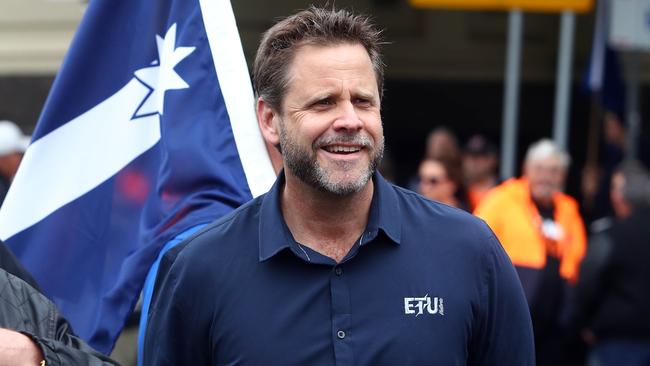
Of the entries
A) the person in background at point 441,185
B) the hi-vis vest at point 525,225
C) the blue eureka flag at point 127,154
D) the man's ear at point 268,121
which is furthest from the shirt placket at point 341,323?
the person in background at point 441,185

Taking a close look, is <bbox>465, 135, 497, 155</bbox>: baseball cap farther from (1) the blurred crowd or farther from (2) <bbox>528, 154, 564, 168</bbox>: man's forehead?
(2) <bbox>528, 154, 564, 168</bbox>: man's forehead

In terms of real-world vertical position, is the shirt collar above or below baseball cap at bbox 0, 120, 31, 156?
above

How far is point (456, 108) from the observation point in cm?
1421

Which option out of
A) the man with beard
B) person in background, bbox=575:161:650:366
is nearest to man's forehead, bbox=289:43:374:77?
the man with beard

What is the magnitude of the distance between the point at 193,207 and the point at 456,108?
10.5 meters

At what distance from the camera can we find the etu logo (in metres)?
3.00

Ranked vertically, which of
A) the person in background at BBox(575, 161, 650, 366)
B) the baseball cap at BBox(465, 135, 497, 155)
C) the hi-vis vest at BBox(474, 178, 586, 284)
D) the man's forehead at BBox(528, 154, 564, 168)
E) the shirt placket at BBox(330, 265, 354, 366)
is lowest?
the person in background at BBox(575, 161, 650, 366)

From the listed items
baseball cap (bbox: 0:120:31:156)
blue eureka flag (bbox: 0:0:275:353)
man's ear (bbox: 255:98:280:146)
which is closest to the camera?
man's ear (bbox: 255:98:280:146)

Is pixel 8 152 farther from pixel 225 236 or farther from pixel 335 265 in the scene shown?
pixel 335 265

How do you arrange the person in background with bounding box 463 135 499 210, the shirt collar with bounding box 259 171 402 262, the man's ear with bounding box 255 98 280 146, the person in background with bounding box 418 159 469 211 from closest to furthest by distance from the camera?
the shirt collar with bounding box 259 171 402 262 → the man's ear with bounding box 255 98 280 146 → the person in background with bounding box 418 159 469 211 → the person in background with bounding box 463 135 499 210

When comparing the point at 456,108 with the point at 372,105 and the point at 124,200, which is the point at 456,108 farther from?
the point at 372,105

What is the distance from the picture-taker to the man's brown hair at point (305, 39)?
3.14 metres

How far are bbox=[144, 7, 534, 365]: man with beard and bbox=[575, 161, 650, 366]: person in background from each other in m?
5.25

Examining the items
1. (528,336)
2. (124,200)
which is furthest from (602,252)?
(528,336)
